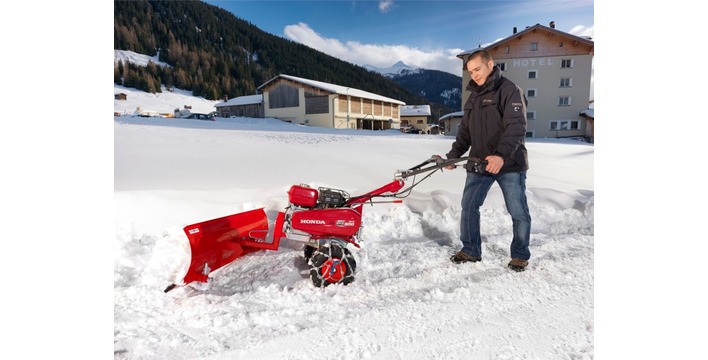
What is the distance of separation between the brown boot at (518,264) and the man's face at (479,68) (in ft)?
4.28

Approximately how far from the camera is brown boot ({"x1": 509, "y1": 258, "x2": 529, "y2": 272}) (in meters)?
2.17

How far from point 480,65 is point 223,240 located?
2.16 metres

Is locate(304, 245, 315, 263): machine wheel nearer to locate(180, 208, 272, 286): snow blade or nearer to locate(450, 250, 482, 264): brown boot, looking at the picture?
locate(180, 208, 272, 286): snow blade

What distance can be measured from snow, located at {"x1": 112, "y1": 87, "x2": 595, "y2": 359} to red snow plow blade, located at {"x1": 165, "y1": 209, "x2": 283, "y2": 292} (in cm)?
7

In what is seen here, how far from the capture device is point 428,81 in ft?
20.8

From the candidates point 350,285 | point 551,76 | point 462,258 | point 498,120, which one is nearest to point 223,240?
point 350,285

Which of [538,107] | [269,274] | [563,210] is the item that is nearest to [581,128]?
[538,107]

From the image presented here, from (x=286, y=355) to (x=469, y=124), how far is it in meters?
2.00

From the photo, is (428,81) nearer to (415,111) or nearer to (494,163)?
(494,163)

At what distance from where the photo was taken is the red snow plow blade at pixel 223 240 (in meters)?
1.89

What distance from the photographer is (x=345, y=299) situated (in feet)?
5.81

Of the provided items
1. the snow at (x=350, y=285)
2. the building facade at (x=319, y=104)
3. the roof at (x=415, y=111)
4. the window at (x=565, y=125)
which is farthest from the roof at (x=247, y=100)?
the roof at (x=415, y=111)

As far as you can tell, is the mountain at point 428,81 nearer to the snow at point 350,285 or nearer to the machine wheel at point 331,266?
the snow at point 350,285
